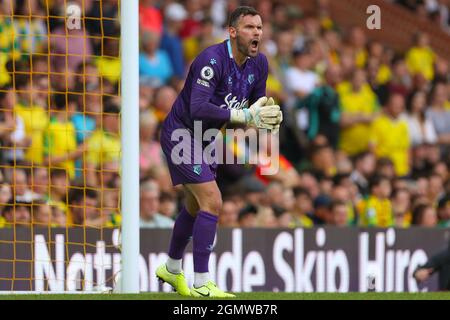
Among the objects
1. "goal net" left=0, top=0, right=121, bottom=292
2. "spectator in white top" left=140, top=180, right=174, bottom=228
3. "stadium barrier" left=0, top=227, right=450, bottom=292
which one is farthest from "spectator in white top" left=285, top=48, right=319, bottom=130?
"spectator in white top" left=140, top=180, right=174, bottom=228

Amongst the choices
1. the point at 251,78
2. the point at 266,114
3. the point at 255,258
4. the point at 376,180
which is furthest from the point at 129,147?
the point at 376,180

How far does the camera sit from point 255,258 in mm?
13039

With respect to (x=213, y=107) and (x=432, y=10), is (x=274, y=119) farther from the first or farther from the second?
(x=432, y=10)

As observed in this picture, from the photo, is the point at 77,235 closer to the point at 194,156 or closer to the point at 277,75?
the point at 194,156

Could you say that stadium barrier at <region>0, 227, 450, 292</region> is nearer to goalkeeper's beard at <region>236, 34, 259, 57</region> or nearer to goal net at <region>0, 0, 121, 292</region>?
goal net at <region>0, 0, 121, 292</region>

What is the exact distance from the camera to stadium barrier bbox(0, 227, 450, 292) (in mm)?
11828

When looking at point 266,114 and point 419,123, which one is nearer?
point 266,114

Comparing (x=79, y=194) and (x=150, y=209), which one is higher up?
(x=79, y=194)

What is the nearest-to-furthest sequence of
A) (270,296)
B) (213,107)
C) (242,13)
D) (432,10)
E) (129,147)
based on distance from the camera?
1. (213,107)
2. (242,13)
3. (270,296)
4. (129,147)
5. (432,10)

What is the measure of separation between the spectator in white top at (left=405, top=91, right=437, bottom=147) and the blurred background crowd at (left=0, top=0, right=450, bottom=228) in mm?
19

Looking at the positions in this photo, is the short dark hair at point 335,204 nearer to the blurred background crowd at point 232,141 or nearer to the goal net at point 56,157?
the blurred background crowd at point 232,141

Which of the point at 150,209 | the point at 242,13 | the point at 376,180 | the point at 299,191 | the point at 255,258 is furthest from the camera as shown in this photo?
the point at 376,180

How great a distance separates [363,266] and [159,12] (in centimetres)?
460

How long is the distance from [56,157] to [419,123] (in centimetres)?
592
